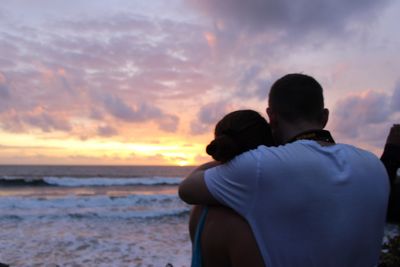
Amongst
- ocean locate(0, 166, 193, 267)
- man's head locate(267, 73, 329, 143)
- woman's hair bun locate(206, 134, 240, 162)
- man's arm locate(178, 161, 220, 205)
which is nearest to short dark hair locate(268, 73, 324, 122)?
man's head locate(267, 73, 329, 143)

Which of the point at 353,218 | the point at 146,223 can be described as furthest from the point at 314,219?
the point at 146,223

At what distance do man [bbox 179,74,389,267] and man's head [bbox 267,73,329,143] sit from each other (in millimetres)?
97

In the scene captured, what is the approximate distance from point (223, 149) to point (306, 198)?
33 cm

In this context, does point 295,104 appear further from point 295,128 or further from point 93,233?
point 93,233

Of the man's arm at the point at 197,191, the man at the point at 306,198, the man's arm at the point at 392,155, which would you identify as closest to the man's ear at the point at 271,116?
the man at the point at 306,198

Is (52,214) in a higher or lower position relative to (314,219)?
lower

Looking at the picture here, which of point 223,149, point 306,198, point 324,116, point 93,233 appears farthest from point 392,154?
point 93,233

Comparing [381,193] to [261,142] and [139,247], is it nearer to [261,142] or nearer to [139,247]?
[261,142]

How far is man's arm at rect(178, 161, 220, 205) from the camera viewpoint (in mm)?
1571

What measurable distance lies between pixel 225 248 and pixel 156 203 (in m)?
20.1

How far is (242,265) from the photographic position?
1.49 metres

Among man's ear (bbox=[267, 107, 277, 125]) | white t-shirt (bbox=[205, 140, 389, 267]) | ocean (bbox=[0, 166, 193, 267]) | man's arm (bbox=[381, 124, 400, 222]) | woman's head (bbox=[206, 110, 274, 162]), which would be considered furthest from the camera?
ocean (bbox=[0, 166, 193, 267])

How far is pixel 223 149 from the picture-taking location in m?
1.53

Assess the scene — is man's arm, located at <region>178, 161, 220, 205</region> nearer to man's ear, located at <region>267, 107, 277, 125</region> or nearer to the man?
the man
